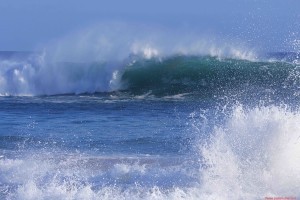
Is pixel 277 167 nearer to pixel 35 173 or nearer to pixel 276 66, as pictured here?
pixel 35 173

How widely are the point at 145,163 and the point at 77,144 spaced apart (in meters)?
2.71

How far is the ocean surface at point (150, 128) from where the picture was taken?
835 centimetres

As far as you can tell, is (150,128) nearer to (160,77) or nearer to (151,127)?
(151,127)

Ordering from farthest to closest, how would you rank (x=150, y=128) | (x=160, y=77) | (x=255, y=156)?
(x=160, y=77)
(x=150, y=128)
(x=255, y=156)

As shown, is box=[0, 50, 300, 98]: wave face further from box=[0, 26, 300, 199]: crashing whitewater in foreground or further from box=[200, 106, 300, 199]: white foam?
box=[200, 106, 300, 199]: white foam

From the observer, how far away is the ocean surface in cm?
835

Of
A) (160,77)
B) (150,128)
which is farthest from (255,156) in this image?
(160,77)

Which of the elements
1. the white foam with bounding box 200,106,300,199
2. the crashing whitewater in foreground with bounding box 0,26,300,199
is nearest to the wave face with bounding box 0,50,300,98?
the crashing whitewater in foreground with bounding box 0,26,300,199

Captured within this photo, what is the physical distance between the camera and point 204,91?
21219 millimetres

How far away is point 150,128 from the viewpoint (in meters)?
14.2

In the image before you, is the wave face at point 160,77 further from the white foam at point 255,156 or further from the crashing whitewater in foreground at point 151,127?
the white foam at point 255,156

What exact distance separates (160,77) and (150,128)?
8.66m

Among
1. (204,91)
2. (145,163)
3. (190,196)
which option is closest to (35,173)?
(145,163)

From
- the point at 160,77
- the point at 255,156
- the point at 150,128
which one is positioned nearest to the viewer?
the point at 255,156
